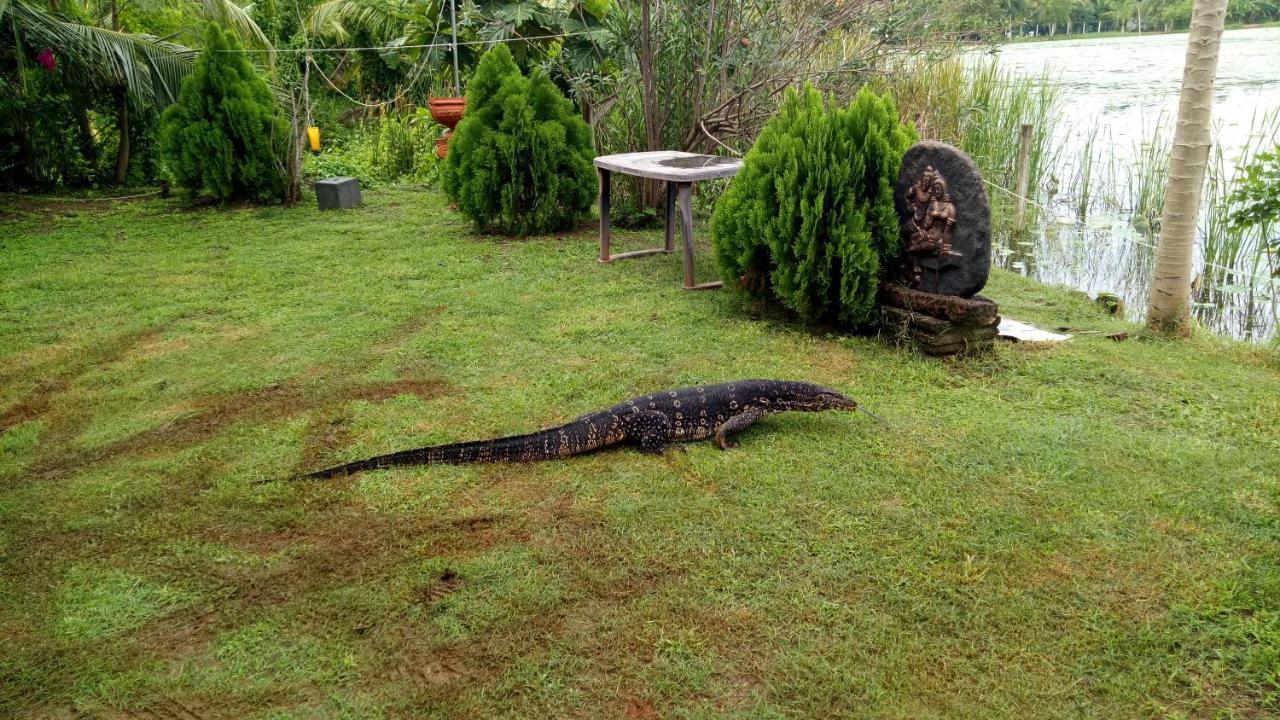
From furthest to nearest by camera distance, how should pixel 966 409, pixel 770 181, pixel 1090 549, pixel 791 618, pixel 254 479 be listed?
pixel 770 181
pixel 966 409
pixel 254 479
pixel 1090 549
pixel 791 618

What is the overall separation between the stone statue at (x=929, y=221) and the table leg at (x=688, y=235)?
1.89 metres

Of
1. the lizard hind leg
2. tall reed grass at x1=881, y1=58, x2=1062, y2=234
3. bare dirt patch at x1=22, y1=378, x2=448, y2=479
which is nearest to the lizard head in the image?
the lizard hind leg

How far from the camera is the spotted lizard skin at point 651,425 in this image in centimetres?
373

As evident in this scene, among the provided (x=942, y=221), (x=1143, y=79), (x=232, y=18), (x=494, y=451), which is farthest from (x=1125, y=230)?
(x=232, y=18)

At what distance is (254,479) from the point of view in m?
3.63

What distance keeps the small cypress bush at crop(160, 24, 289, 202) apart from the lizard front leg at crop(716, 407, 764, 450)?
27.7ft

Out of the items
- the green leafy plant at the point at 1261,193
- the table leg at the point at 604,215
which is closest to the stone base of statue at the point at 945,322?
the green leafy plant at the point at 1261,193

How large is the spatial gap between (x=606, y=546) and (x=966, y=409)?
2240 millimetres

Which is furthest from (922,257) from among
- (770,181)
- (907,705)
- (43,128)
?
(43,128)

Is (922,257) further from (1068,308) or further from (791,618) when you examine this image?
(791,618)

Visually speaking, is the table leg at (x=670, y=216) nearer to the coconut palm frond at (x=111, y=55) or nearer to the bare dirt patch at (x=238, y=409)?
the bare dirt patch at (x=238, y=409)

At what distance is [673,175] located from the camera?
20.7 feet

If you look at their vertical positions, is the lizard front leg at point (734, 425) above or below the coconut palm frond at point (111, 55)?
below

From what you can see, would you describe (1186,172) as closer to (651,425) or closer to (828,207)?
(828,207)
